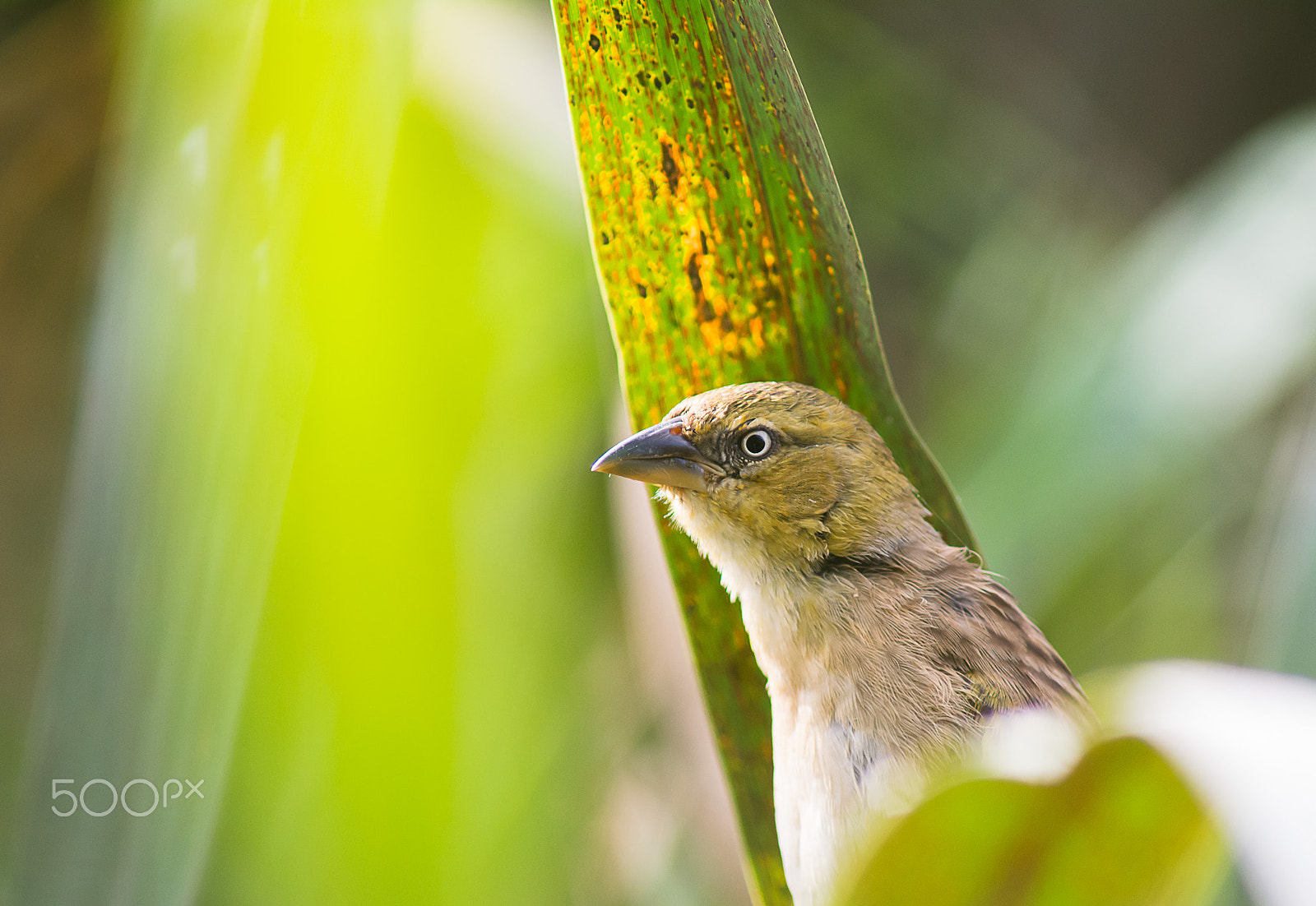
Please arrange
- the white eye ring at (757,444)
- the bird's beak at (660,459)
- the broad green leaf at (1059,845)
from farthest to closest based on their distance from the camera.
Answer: the white eye ring at (757,444) → the bird's beak at (660,459) → the broad green leaf at (1059,845)

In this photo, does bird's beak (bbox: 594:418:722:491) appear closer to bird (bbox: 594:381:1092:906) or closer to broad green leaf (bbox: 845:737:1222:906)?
bird (bbox: 594:381:1092:906)

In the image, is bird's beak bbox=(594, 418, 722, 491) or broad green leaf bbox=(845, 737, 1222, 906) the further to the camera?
bird's beak bbox=(594, 418, 722, 491)

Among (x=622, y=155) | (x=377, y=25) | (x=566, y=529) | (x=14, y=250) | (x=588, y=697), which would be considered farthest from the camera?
(x=14, y=250)

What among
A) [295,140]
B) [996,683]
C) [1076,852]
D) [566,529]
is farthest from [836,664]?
[295,140]

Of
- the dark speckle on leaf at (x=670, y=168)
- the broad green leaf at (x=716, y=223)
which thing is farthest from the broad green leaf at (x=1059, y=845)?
the dark speckle on leaf at (x=670, y=168)

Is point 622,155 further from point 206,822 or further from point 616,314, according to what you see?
point 206,822

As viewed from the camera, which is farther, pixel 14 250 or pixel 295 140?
pixel 14 250

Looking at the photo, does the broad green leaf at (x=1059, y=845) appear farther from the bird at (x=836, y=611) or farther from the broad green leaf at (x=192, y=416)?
the broad green leaf at (x=192, y=416)

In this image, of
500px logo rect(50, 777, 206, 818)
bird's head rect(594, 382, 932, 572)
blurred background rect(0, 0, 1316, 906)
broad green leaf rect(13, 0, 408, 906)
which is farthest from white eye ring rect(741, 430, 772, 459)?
500px logo rect(50, 777, 206, 818)
